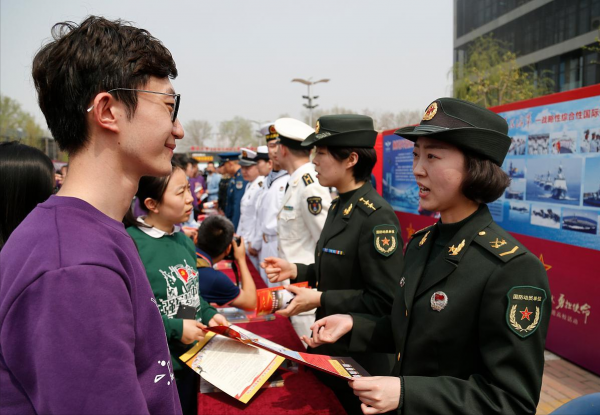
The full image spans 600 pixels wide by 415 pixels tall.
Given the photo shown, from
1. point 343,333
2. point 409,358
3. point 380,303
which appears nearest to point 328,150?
point 380,303

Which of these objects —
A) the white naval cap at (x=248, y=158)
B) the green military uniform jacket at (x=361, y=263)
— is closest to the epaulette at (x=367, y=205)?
the green military uniform jacket at (x=361, y=263)

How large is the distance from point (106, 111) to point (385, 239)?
58.5 inches

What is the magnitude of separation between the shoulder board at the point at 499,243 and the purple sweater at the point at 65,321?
3.56ft

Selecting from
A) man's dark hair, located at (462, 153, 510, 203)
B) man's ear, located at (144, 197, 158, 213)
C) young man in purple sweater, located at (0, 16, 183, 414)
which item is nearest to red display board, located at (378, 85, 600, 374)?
man's dark hair, located at (462, 153, 510, 203)

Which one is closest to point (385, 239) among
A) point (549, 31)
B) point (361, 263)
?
point (361, 263)

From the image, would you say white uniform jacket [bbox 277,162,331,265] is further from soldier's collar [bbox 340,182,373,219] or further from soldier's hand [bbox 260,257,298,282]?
soldier's collar [bbox 340,182,373,219]

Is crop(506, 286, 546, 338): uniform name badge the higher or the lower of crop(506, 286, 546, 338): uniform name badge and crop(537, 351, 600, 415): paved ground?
the higher

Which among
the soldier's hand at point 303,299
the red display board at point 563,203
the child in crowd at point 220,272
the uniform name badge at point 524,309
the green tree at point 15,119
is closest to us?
the uniform name badge at point 524,309

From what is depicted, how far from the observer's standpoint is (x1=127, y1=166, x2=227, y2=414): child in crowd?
1.88m

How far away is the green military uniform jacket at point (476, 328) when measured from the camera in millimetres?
1202

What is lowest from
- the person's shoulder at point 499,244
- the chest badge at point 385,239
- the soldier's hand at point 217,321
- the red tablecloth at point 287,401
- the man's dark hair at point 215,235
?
the red tablecloth at point 287,401

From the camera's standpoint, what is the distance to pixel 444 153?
1.46m

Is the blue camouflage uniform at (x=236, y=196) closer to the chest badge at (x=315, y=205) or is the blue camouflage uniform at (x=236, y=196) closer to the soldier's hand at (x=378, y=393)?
the chest badge at (x=315, y=205)

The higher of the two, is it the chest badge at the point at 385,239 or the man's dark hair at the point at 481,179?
the man's dark hair at the point at 481,179
